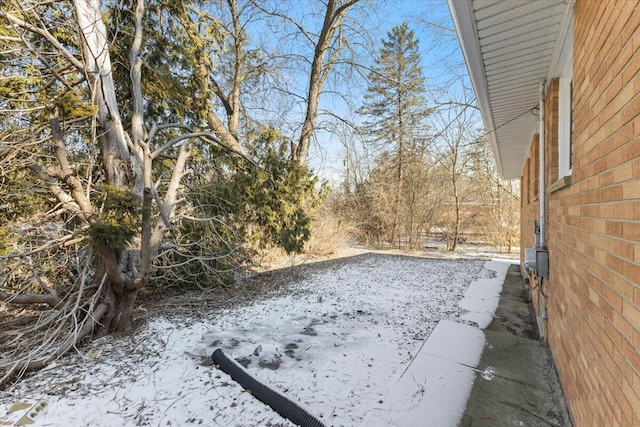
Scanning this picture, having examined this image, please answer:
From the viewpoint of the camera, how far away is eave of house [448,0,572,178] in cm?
228

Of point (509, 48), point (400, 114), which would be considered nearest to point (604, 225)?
point (509, 48)

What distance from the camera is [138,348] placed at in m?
3.44

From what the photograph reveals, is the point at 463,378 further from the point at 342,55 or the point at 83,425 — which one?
the point at 342,55

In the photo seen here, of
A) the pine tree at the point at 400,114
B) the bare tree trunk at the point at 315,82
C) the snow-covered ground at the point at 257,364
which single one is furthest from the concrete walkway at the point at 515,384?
the pine tree at the point at 400,114

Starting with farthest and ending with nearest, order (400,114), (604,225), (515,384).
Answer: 1. (400,114)
2. (515,384)
3. (604,225)

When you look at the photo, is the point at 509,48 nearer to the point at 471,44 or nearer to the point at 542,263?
the point at 471,44

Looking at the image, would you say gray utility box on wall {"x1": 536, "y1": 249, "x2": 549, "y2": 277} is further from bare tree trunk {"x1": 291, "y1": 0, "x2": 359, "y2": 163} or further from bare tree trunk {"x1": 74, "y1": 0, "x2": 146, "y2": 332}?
bare tree trunk {"x1": 291, "y1": 0, "x2": 359, "y2": 163}

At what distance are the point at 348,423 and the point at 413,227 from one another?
12502 mm

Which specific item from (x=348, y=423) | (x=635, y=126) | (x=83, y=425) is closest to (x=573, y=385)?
(x=348, y=423)

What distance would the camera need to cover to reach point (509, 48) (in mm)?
2834

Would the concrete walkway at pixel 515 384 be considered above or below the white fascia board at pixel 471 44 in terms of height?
below

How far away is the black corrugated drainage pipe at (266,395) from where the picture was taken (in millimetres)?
2232

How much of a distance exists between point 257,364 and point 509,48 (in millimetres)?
3872

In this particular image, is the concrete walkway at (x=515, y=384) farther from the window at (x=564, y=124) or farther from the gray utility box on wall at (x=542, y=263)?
the window at (x=564, y=124)
